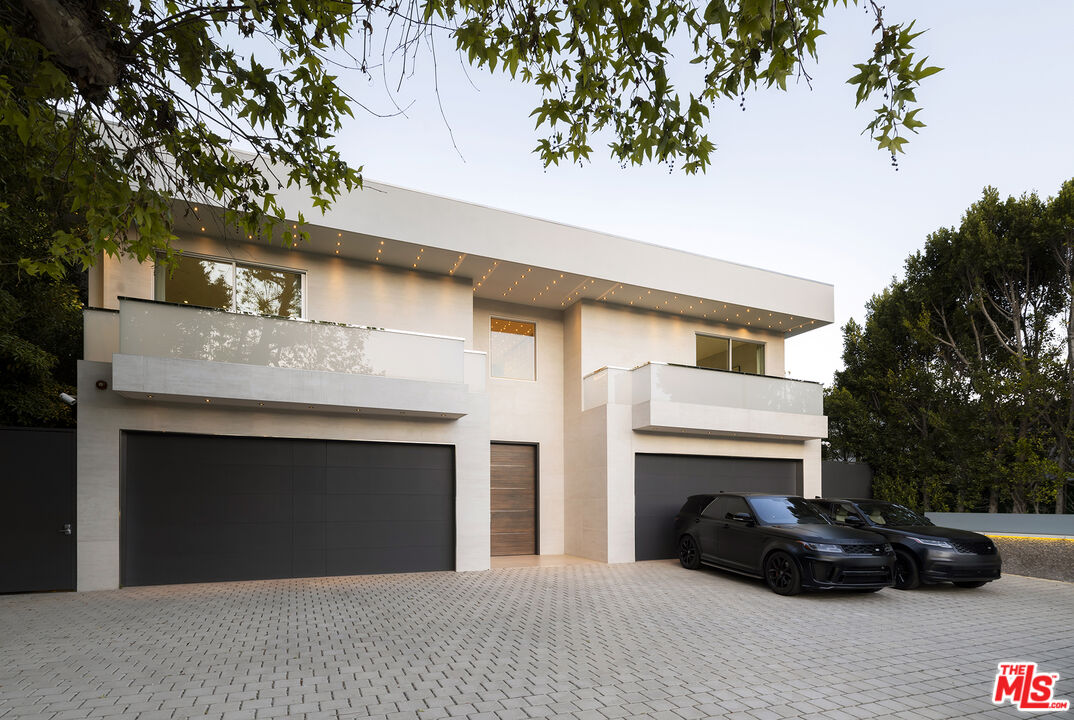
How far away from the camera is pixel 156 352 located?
389 inches

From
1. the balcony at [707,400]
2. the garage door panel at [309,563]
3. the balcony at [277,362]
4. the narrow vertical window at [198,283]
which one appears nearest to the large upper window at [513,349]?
the balcony at [707,400]

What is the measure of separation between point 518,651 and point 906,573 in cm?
756

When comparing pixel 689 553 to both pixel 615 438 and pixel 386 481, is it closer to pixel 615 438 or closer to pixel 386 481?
pixel 615 438

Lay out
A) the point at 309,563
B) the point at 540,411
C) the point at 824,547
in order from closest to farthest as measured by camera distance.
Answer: the point at 824,547
the point at 309,563
the point at 540,411

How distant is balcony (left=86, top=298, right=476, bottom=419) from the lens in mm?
9867

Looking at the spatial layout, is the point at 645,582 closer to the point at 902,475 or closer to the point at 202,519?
the point at 202,519

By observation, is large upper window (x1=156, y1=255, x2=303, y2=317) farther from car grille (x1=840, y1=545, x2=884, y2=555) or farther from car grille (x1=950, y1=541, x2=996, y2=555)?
car grille (x1=950, y1=541, x2=996, y2=555)

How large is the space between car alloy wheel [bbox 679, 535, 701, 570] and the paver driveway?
6.11 ft

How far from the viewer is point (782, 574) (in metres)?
9.71

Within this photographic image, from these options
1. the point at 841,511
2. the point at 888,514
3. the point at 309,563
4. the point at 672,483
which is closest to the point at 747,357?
the point at 672,483

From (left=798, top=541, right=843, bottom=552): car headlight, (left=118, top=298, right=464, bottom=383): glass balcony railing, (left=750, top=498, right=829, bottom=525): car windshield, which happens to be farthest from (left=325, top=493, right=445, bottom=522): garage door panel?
(left=798, top=541, right=843, bottom=552): car headlight

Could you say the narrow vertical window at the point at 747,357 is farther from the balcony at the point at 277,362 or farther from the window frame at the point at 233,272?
the window frame at the point at 233,272

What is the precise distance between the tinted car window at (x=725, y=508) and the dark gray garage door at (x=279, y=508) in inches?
196

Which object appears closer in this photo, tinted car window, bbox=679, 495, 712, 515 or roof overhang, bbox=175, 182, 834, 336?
roof overhang, bbox=175, 182, 834, 336
